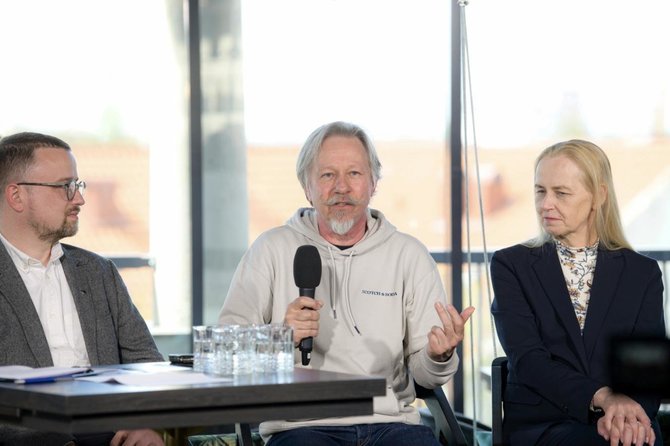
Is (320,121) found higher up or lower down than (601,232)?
higher up

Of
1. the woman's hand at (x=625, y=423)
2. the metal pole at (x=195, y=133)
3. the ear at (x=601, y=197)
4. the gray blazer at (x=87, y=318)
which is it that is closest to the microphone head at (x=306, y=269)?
the gray blazer at (x=87, y=318)

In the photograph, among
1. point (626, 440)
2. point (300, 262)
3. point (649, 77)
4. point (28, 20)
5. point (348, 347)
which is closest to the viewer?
point (300, 262)

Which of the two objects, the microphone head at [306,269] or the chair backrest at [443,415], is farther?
the chair backrest at [443,415]

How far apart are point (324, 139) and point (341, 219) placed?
0.28 metres

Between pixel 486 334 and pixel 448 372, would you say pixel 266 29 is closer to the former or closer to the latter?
pixel 486 334

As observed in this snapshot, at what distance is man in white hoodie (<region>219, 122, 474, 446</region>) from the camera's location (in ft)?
11.0

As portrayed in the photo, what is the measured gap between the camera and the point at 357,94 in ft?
17.4

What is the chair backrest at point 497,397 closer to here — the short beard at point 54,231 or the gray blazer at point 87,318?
the gray blazer at point 87,318

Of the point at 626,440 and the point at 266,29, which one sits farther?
the point at 266,29

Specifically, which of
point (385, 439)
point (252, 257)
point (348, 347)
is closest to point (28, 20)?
point (252, 257)

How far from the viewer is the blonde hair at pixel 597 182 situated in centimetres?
355

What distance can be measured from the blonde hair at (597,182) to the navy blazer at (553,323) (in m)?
0.05

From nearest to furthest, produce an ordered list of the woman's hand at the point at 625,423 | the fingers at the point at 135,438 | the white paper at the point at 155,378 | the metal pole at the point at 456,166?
the white paper at the point at 155,378 → the fingers at the point at 135,438 → the woman's hand at the point at 625,423 → the metal pole at the point at 456,166

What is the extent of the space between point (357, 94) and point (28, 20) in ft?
5.29
